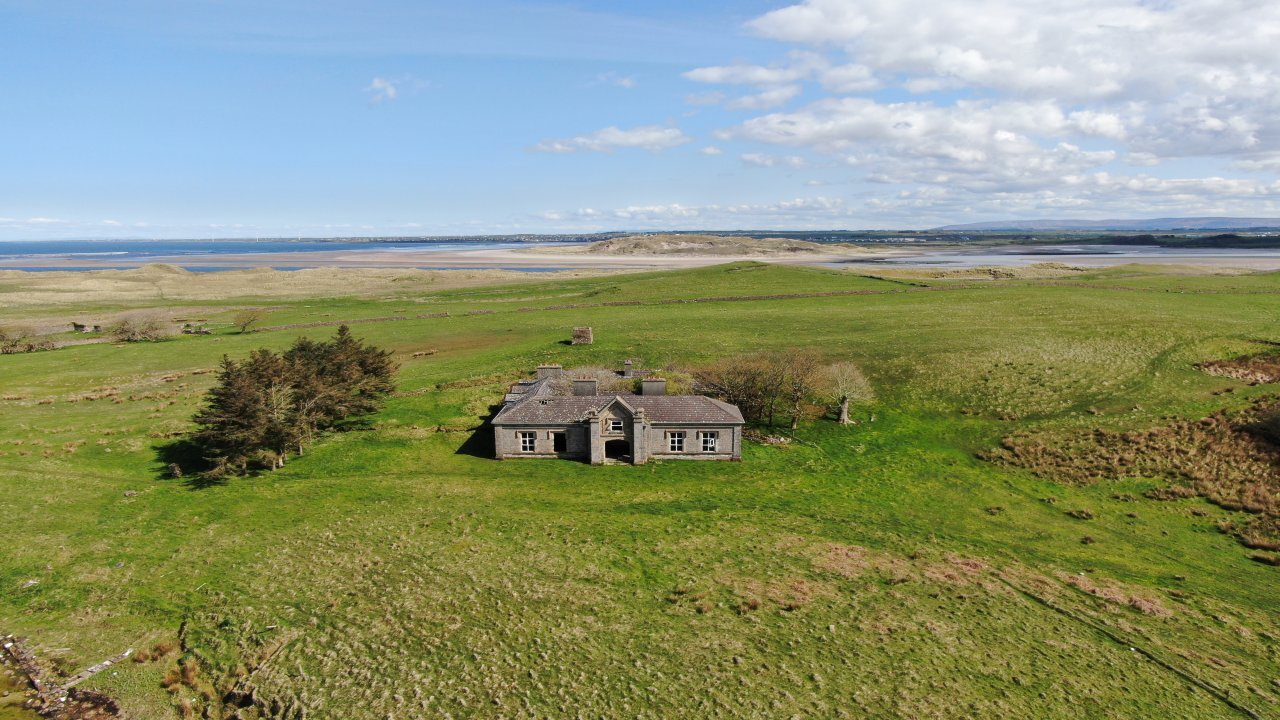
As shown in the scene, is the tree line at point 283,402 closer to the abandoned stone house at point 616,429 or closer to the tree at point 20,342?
the abandoned stone house at point 616,429

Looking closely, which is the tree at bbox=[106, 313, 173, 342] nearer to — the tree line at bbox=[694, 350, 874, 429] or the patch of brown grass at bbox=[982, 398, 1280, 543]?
the tree line at bbox=[694, 350, 874, 429]

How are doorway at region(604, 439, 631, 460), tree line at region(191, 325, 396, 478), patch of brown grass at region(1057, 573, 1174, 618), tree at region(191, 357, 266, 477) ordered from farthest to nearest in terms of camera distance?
doorway at region(604, 439, 631, 460), tree line at region(191, 325, 396, 478), tree at region(191, 357, 266, 477), patch of brown grass at region(1057, 573, 1174, 618)

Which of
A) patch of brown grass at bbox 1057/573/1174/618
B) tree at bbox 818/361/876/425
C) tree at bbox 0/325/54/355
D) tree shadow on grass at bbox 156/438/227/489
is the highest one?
tree at bbox 0/325/54/355

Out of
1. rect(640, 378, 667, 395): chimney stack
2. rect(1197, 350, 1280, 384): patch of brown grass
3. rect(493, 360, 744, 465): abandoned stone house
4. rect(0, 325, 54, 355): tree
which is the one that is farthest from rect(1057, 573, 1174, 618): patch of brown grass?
rect(0, 325, 54, 355): tree

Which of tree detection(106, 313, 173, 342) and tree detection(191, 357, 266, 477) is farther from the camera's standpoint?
tree detection(106, 313, 173, 342)

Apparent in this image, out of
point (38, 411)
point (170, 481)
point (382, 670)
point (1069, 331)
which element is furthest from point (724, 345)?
point (38, 411)

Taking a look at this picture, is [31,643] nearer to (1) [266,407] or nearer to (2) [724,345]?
(1) [266,407]

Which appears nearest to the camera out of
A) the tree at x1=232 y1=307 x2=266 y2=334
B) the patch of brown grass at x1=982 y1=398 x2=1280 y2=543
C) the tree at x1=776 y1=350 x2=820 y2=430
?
the patch of brown grass at x1=982 y1=398 x2=1280 y2=543
